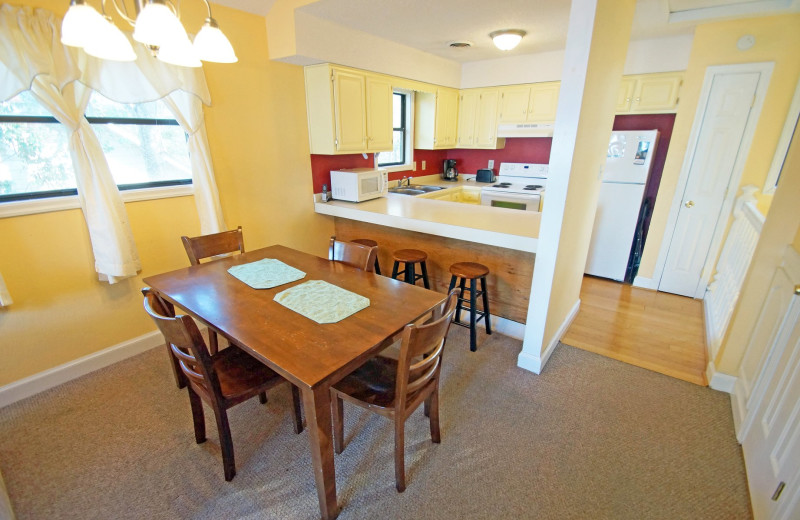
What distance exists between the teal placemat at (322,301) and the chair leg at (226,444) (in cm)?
53

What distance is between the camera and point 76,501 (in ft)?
4.80

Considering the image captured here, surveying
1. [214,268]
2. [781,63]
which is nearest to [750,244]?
[781,63]

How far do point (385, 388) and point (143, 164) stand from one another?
2201 mm

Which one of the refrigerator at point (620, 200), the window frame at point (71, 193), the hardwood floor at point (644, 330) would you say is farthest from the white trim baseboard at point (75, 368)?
the refrigerator at point (620, 200)

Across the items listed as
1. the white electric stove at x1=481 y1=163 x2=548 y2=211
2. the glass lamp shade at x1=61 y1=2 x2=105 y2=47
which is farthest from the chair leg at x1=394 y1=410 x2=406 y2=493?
the white electric stove at x1=481 y1=163 x2=548 y2=211

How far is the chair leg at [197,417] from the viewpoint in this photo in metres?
1.62

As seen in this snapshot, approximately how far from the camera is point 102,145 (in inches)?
82.3

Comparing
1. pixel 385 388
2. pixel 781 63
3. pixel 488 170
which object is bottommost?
pixel 385 388

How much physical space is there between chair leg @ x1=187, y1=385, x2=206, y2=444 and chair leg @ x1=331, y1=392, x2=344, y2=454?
25.6 inches

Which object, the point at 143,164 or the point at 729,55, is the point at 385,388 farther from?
the point at 729,55

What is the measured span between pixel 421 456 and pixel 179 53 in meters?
2.00

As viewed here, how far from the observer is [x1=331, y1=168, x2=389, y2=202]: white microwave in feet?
10.5

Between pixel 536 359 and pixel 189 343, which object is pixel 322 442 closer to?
pixel 189 343

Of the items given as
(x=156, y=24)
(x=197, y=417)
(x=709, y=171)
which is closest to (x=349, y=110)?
(x=156, y=24)
